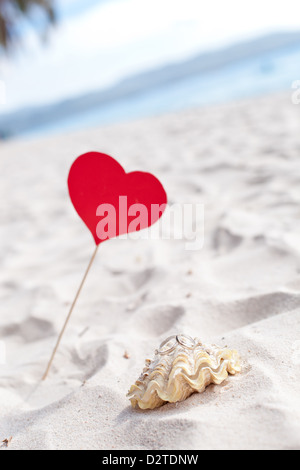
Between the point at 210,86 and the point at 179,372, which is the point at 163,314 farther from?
the point at 210,86

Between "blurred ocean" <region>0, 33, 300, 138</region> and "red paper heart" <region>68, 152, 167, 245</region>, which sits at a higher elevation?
"red paper heart" <region>68, 152, 167, 245</region>

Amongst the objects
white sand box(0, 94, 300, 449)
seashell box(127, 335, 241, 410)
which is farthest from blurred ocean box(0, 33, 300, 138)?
seashell box(127, 335, 241, 410)

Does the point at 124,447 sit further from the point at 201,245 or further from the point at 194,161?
the point at 194,161

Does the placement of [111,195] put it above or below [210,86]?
above

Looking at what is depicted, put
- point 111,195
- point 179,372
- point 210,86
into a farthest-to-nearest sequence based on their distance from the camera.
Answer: point 210,86
point 111,195
point 179,372

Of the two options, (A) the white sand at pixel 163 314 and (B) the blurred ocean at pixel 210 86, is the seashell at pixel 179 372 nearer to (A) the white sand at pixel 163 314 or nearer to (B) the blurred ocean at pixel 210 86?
(A) the white sand at pixel 163 314

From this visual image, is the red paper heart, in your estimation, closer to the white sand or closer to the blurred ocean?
the white sand

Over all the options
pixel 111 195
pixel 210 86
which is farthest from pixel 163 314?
pixel 210 86
